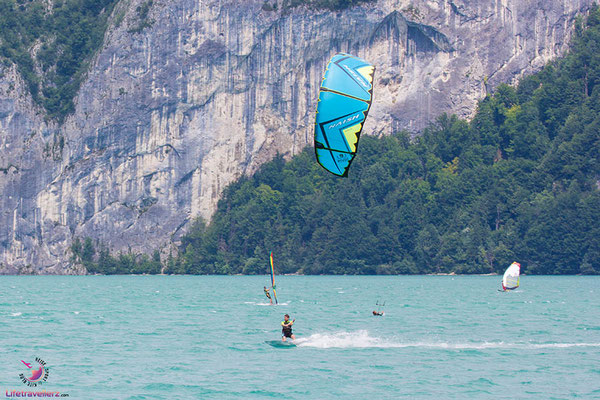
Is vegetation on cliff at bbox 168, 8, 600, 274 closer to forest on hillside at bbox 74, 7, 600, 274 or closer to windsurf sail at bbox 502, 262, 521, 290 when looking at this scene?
forest on hillside at bbox 74, 7, 600, 274

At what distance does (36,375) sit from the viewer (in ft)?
111

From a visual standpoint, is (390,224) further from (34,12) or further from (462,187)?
(34,12)

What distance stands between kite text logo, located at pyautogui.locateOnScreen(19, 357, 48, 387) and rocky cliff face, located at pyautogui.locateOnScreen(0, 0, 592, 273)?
347 feet

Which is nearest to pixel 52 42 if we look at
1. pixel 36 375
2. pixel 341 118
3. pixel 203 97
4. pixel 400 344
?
pixel 203 97

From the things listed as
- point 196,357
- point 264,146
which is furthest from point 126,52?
point 196,357

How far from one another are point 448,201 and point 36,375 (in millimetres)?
103090

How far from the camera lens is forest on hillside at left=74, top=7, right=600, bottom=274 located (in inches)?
4697

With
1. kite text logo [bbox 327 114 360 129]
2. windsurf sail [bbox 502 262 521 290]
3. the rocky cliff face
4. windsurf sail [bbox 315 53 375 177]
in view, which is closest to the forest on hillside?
the rocky cliff face

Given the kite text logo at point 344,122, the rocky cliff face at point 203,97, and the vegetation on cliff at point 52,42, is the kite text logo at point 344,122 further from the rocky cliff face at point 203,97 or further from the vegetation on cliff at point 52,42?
the vegetation on cliff at point 52,42

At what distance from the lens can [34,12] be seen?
506 ft

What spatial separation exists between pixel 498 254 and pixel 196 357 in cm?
8464

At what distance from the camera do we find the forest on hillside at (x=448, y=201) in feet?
391

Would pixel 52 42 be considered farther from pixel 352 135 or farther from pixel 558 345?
pixel 352 135

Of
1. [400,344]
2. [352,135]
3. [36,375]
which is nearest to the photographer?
[352,135]
